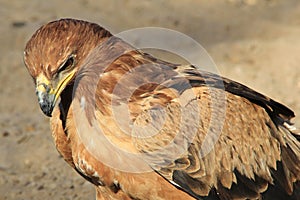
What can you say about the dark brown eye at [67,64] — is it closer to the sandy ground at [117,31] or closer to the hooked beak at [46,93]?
the hooked beak at [46,93]

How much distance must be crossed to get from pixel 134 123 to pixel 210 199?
801 millimetres

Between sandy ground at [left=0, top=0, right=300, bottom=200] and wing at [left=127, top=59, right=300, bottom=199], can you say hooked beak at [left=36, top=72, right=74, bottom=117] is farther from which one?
sandy ground at [left=0, top=0, right=300, bottom=200]

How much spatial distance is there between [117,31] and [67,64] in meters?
5.64

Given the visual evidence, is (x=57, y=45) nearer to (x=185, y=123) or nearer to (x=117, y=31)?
(x=185, y=123)

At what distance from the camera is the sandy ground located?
8.12 metres

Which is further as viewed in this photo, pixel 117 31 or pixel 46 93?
pixel 117 31

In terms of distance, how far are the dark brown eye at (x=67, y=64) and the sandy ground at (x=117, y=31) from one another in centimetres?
235

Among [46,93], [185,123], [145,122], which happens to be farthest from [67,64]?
[185,123]

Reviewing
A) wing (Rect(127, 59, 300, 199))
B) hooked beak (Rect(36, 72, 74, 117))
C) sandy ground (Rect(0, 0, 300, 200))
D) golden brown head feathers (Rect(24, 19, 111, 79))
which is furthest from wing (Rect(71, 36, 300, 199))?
sandy ground (Rect(0, 0, 300, 200))

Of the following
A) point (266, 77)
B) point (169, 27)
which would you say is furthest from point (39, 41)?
point (169, 27)

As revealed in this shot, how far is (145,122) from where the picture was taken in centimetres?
561

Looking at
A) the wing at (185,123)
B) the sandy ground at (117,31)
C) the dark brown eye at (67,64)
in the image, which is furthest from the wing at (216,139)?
the sandy ground at (117,31)

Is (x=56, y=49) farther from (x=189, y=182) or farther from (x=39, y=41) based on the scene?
(x=189, y=182)

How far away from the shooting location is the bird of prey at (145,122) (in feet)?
18.4
